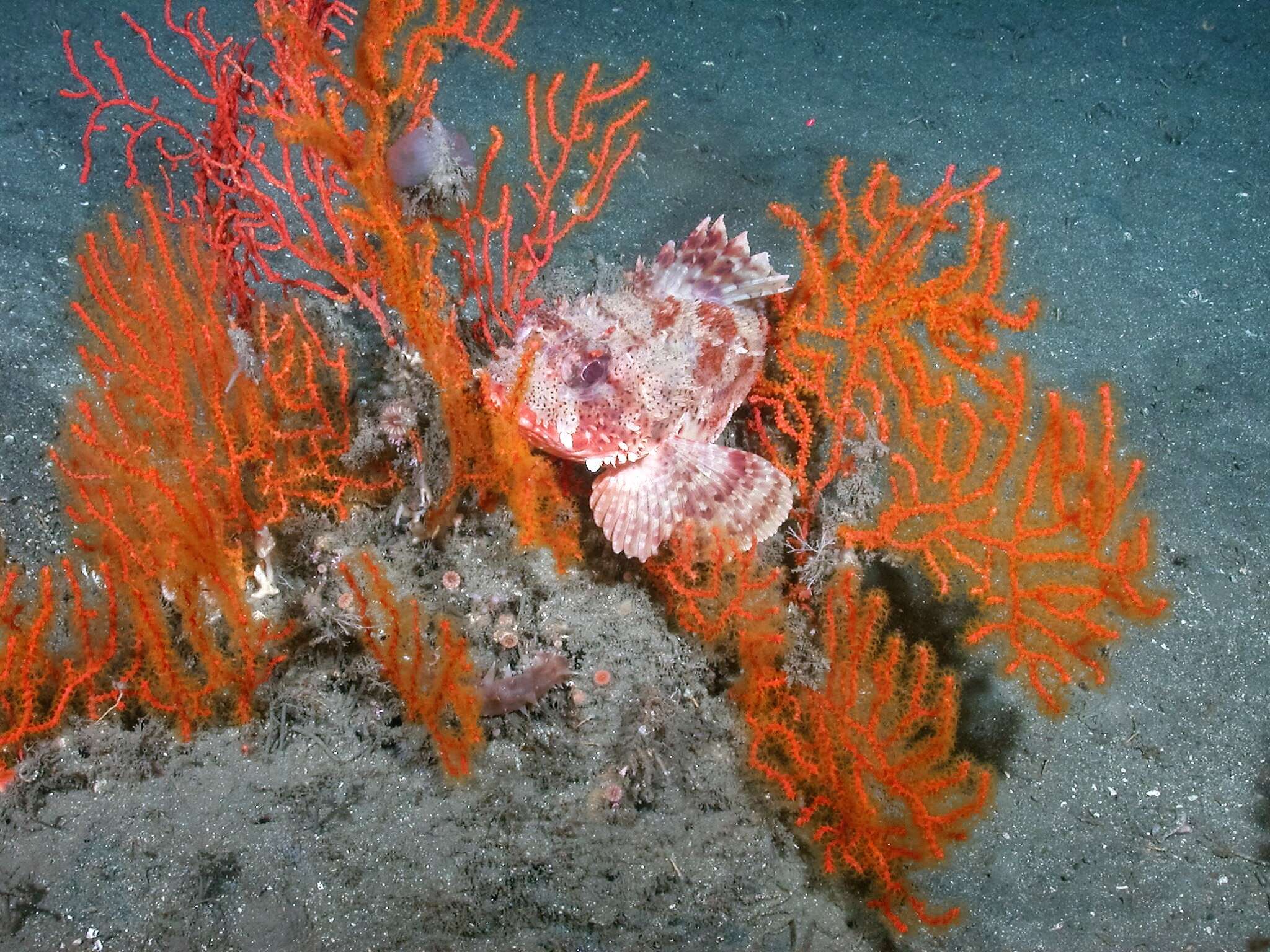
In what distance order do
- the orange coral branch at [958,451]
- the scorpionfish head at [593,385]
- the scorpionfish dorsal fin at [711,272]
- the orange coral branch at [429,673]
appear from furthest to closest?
the scorpionfish dorsal fin at [711,272] < the scorpionfish head at [593,385] < the orange coral branch at [958,451] < the orange coral branch at [429,673]

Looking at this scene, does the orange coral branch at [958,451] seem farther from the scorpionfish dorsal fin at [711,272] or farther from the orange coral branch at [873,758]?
the orange coral branch at [873,758]

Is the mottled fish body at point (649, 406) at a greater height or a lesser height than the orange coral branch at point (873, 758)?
greater

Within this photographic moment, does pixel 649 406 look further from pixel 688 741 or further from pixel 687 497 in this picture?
pixel 688 741

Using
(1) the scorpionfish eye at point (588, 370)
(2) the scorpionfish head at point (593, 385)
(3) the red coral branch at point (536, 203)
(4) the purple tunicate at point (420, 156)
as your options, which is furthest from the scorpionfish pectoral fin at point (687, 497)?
(4) the purple tunicate at point (420, 156)

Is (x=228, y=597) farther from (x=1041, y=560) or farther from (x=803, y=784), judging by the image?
(x=1041, y=560)

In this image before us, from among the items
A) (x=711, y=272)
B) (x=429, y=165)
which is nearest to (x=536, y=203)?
(x=429, y=165)

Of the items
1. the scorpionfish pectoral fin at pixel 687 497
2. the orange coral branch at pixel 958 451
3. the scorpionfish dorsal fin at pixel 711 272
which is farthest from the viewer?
the scorpionfish dorsal fin at pixel 711 272

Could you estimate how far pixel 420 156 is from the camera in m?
4.14

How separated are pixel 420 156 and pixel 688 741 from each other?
11.4 ft

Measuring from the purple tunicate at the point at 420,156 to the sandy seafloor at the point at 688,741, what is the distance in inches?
43.5

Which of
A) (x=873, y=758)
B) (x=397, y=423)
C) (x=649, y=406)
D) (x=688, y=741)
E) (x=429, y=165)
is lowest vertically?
(x=688, y=741)

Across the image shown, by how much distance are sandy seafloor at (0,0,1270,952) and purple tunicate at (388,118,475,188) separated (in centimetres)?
110

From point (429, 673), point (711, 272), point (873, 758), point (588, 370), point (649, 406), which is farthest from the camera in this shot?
point (711, 272)

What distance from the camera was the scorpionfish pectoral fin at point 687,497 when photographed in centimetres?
344
